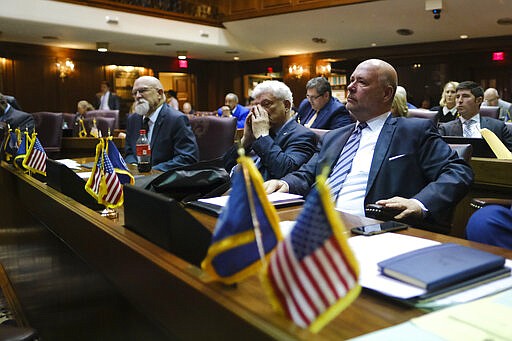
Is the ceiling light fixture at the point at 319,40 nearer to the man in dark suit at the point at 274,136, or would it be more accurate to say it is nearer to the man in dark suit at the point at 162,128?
the man in dark suit at the point at 162,128

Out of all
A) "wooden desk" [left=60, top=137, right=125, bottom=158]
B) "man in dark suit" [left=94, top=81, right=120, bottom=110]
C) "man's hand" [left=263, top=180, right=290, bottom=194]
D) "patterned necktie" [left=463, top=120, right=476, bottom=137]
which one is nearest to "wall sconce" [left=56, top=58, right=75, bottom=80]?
"man in dark suit" [left=94, top=81, right=120, bottom=110]

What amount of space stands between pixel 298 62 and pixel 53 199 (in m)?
12.9

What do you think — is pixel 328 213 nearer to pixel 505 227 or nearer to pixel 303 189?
pixel 505 227

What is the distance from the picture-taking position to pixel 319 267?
0.67m

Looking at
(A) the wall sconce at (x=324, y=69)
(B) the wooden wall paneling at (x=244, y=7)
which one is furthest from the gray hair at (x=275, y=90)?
(A) the wall sconce at (x=324, y=69)

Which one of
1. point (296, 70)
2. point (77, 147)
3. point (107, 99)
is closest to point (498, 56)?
point (296, 70)

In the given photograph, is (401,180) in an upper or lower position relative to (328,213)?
lower

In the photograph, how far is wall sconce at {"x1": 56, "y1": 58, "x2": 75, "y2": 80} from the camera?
12570 mm

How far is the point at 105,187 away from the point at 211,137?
2.40 meters

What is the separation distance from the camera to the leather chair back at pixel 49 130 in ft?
22.1

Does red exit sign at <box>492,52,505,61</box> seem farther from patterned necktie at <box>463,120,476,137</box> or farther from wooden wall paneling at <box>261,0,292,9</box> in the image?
patterned necktie at <box>463,120,476,137</box>

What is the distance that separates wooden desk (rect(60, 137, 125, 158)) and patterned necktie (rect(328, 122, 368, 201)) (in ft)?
14.7

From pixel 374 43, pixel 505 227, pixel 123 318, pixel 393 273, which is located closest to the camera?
pixel 393 273

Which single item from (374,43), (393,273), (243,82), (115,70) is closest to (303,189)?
(393,273)
